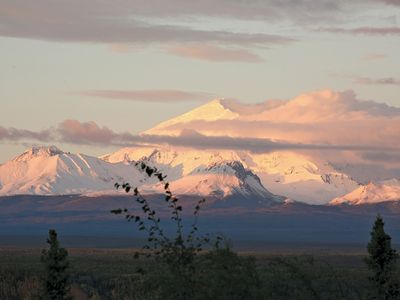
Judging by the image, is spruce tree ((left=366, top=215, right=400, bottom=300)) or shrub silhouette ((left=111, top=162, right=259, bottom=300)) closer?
shrub silhouette ((left=111, top=162, right=259, bottom=300))

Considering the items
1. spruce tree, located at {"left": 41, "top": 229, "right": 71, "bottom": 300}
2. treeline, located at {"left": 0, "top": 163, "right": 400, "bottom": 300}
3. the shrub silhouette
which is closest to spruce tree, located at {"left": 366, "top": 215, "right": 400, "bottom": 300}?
spruce tree, located at {"left": 41, "top": 229, "right": 71, "bottom": 300}

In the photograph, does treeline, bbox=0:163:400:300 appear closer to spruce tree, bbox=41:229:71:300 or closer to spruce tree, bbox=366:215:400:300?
spruce tree, bbox=366:215:400:300

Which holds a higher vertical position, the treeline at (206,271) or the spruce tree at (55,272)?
the treeline at (206,271)

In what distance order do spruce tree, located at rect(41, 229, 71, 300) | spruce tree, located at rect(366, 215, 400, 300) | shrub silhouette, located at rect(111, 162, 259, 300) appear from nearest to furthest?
shrub silhouette, located at rect(111, 162, 259, 300) → spruce tree, located at rect(366, 215, 400, 300) → spruce tree, located at rect(41, 229, 71, 300)

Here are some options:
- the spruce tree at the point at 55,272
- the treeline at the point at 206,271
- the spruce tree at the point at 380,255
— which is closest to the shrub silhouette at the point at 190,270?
the treeline at the point at 206,271

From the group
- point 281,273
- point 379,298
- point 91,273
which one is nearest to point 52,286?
point 379,298

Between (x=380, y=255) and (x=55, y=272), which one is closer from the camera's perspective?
(x=380, y=255)

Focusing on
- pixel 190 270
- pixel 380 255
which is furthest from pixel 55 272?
pixel 190 270

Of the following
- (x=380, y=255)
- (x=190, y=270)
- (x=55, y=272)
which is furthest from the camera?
(x=55, y=272)

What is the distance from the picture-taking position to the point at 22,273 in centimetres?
8038

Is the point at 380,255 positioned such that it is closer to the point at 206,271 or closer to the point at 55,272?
the point at 55,272

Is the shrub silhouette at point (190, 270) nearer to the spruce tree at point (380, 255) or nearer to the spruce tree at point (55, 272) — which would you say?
the spruce tree at point (380, 255)

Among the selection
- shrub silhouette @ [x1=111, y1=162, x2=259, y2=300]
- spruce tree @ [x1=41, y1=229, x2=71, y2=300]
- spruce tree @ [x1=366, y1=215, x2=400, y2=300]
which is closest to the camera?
shrub silhouette @ [x1=111, y1=162, x2=259, y2=300]

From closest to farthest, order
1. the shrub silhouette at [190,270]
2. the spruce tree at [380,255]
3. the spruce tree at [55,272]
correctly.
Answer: the shrub silhouette at [190,270], the spruce tree at [380,255], the spruce tree at [55,272]
